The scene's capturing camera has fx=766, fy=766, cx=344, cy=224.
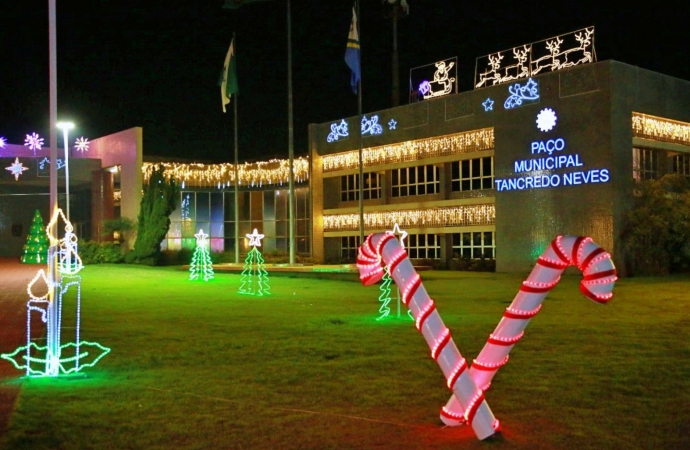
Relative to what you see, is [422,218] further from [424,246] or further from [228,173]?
[228,173]

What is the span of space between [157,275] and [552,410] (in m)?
30.6

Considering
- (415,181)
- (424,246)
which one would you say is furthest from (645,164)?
(415,181)

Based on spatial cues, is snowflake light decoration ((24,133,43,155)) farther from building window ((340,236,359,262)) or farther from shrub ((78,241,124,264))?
building window ((340,236,359,262))

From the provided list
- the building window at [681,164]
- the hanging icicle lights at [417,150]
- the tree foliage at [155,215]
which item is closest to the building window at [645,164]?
the building window at [681,164]

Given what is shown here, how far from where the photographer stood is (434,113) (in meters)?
41.3

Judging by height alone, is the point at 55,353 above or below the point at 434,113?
below

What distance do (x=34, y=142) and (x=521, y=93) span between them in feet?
113

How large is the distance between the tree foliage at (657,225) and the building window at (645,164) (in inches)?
46.2

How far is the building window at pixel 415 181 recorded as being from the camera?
4309 centimetres

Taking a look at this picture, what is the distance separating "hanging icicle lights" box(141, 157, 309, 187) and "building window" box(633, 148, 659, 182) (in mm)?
25672

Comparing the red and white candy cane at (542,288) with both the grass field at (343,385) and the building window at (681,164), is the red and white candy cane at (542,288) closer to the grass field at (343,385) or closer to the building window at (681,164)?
the grass field at (343,385)

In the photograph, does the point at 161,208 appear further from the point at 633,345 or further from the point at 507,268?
the point at 633,345

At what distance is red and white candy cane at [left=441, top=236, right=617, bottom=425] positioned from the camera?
6.64 m

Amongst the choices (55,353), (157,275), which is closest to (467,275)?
(157,275)
